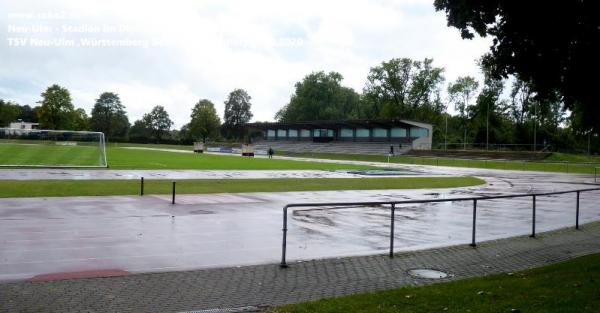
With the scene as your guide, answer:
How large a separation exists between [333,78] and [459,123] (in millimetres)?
39676

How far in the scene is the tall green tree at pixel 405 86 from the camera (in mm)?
111125

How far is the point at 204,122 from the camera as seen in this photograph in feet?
449

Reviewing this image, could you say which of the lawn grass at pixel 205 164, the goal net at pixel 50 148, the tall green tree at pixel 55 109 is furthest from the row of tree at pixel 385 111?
the goal net at pixel 50 148

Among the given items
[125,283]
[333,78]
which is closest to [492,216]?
[125,283]

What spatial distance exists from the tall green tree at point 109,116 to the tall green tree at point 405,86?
252 feet

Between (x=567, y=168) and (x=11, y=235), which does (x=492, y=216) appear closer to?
(x=11, y=235)

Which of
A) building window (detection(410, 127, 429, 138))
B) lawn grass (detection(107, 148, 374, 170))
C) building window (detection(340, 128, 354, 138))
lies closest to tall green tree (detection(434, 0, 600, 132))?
lawn grass (detection(107, 148, 374, 170))

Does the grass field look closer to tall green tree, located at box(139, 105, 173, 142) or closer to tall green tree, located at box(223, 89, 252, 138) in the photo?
tall green tree, located at box(139, 105, 173, 142)

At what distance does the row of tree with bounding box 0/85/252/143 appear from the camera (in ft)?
388

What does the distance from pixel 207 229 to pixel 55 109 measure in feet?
389

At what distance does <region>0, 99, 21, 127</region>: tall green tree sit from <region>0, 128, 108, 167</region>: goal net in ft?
327

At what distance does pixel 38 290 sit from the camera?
23.2ft

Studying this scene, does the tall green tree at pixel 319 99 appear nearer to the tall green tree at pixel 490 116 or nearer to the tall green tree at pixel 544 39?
the tall green tree at pixel 490 116

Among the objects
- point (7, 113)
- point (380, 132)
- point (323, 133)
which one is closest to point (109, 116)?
point (7, 113)
